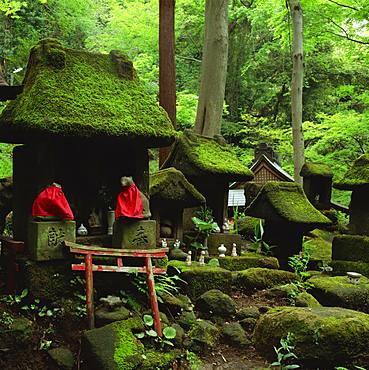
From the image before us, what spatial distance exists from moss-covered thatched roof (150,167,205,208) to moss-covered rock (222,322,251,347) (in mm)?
3339

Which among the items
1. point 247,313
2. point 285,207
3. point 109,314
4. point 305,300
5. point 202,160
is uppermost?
point 202,160

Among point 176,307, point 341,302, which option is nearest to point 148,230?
point 176,307

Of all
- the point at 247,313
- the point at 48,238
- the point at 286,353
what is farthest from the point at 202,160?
the point at 286,353

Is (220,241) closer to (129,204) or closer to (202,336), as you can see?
(129,204)

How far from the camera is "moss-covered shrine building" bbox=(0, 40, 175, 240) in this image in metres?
6.31

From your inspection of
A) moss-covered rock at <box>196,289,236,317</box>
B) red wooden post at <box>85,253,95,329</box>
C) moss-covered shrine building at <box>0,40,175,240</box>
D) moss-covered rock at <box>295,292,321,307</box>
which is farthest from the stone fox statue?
moss-covered rock at <box>295,292,321,307</box>

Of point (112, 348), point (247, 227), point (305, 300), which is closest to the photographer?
point (112, 348)

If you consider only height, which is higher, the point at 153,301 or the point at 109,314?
the point at 153,301

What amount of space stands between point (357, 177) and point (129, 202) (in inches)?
248

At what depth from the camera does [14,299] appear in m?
6.19

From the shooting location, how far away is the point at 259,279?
8789 mm

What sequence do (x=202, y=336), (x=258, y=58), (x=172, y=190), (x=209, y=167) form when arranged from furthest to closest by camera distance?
(x=258, y=58) < (x=209, y=167) < (x=172, y=190) < (x=202, y=336)

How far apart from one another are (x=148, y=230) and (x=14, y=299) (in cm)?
224

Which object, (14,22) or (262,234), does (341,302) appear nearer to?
(262,234)
